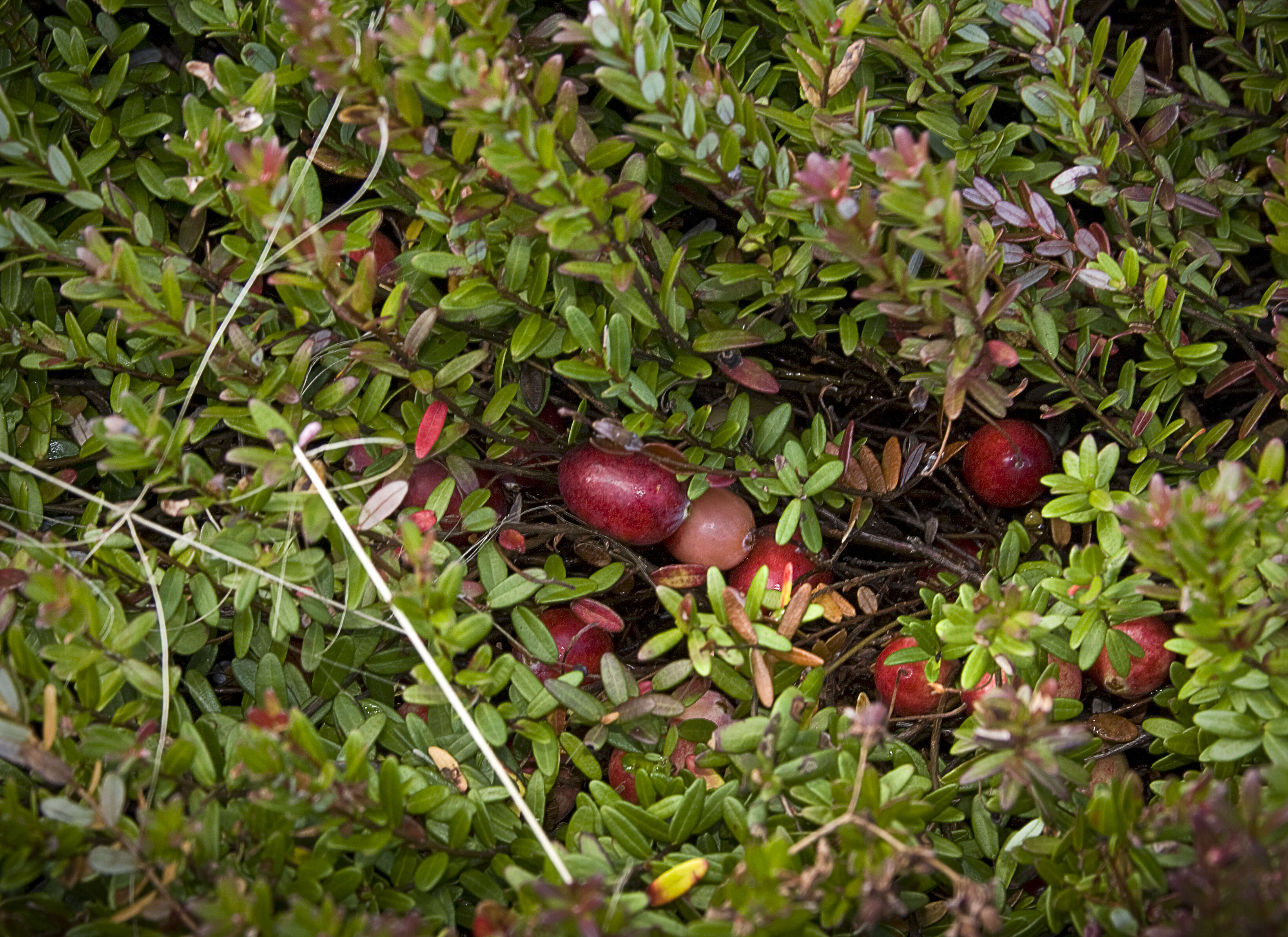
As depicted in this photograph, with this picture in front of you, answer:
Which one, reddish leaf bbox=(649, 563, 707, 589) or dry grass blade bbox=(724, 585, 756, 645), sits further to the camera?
reddish leaf bbox=(649, 563, 707, 589)

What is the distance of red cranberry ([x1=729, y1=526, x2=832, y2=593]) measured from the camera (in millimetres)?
1739

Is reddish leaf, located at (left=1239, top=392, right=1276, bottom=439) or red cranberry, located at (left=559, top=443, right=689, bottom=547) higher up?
reddish leaf, located at (left=1239, top=392, right=1276, bottom=439)

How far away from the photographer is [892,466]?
1.75 metres

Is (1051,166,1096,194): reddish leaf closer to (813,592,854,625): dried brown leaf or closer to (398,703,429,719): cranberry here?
(813,592,854,625): dried brown leaf

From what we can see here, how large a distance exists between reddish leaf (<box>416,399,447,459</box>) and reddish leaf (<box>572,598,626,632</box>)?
381 mm

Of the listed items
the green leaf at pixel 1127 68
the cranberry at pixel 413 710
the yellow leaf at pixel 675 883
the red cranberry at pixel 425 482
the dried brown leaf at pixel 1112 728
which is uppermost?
the green leaf at pixel 1127 68

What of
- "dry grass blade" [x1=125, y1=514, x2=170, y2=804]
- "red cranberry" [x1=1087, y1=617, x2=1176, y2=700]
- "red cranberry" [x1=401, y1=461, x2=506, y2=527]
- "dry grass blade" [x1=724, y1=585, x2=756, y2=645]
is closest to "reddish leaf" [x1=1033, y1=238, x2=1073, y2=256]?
"red cranberry" [x1=1087, y1=617, x2=1176, y2=700]

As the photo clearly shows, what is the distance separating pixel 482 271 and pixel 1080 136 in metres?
0.99

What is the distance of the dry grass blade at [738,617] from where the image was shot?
4.91 ft

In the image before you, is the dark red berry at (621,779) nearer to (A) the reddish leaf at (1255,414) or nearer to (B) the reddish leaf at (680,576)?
(B) the reddish leaf at (680,576)

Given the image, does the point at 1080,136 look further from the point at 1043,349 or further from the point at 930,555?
the point at 930,555

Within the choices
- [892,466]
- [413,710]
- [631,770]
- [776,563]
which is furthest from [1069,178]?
[413,710]

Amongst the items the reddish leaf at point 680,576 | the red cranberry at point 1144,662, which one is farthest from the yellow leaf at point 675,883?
the red cranberry at point 1144,662

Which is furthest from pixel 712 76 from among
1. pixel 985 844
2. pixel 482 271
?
pixel 985 844
